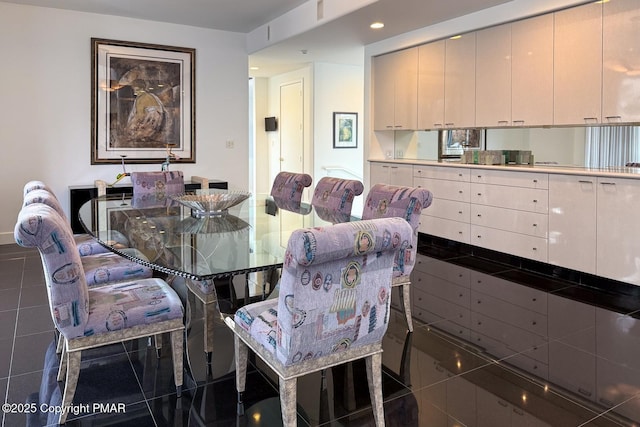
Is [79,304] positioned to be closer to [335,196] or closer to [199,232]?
[199,232]

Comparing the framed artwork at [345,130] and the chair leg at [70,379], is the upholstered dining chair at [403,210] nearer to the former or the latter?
the chair leg at [70,379]

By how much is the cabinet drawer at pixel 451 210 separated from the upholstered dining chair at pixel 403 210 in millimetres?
2234

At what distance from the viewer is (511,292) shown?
3.82m

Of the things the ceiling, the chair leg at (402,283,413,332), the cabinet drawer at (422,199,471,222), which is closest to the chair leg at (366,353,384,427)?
the chair leg at (402,283,413,332)

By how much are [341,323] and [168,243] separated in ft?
3.47

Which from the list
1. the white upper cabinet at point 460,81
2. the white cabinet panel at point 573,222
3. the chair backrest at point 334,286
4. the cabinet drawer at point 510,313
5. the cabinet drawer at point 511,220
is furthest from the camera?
the white upper cabinet at point 460,81

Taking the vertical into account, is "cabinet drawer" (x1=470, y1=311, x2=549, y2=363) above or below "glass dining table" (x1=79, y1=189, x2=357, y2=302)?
below

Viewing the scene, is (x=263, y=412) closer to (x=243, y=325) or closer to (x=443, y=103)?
(x=243, y=325)

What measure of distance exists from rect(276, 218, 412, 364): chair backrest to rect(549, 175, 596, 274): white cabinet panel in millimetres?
2769

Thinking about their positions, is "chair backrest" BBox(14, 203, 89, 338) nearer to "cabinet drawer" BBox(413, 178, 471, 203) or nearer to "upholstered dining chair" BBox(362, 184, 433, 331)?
"upholstered dining chair" BBox(362, 184, 433, 331)

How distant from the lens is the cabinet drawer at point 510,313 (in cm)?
312

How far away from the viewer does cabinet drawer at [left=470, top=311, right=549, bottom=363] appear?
2736 millimetres

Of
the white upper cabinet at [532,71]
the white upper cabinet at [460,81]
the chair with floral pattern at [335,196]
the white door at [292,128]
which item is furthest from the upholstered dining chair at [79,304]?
the white door at [292,128]

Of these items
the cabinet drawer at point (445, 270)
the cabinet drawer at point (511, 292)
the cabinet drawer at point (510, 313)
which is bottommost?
the cabinet drawer at point (510, 313)
